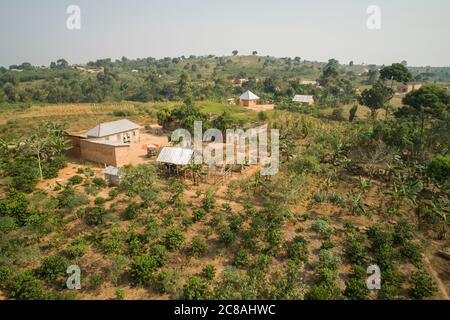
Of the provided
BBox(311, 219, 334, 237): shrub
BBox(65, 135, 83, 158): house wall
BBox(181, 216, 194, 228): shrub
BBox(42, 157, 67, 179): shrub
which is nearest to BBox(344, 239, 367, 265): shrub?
BBox(311, 219, 334, 237): shrub

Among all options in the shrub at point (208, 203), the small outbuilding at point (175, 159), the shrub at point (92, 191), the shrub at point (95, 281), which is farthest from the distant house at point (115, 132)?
the shrub at point (95, 281)

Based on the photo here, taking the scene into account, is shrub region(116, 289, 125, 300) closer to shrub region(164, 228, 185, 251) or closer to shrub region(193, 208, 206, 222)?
shrub region(164, 228, 185, 251)

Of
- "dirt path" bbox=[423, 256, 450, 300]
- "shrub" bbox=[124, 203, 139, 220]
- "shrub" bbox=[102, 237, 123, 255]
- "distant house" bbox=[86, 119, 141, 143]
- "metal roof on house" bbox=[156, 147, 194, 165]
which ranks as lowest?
"dirt path" bbox=[423, 256, 450, 300]

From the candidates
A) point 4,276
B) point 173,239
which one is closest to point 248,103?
point 173,239

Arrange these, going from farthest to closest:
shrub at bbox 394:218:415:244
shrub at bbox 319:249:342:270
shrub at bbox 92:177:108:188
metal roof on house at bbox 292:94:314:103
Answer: metal roof on house at bbox 292:94:314:103
shrub at bbox 92:177:108:188
shrub at bbox 394:218:415:244
shrub at bbox 319:249:342:270
